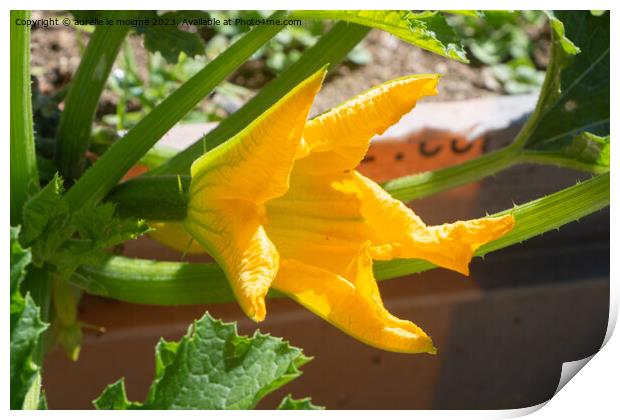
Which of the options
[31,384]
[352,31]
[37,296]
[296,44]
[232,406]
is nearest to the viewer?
[31,384]

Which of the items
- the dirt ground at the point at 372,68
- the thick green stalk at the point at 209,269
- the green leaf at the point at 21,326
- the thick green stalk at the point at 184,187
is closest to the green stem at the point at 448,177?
the thick green stalk at the point at 184,187

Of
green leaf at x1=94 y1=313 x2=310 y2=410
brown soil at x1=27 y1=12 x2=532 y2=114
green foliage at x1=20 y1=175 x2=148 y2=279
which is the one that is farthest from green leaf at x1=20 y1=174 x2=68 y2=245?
brown soil at x1=27 y1=12 x2=532 y2=114

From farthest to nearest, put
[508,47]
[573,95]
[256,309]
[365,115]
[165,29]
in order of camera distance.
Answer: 1. [508,47]
2. [573,95]
3. [165,29]
4. [365,115]
5. [256,309]

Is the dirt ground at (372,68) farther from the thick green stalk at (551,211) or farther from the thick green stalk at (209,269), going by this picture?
the thick green stalk at (551,211)

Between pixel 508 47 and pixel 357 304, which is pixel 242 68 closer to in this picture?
pixel 508 47

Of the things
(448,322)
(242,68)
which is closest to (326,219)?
(448,322)
